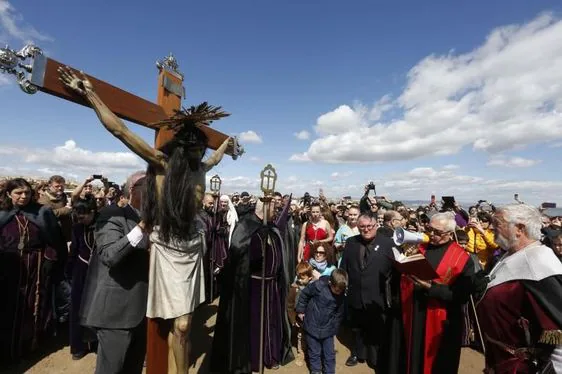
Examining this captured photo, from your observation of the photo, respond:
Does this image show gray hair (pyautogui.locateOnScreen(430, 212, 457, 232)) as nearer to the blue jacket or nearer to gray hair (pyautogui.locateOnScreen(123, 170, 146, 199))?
the blue jacket

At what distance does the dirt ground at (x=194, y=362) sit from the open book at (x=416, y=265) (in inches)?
85.5

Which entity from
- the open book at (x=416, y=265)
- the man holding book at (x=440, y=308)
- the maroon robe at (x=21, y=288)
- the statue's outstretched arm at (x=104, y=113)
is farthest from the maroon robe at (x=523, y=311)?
the maroon robe at (x=21, y=288)

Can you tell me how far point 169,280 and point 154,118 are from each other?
4.24ft

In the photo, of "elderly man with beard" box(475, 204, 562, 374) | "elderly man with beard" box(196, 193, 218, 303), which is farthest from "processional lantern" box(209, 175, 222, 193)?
"elderly man with beard" box(475, 204, 562, 374)

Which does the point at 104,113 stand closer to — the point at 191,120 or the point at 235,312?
the point at 191,120

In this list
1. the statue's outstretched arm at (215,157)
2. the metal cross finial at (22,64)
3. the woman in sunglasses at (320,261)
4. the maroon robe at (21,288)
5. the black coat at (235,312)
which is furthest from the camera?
the woman in sunglasses at (320,261)

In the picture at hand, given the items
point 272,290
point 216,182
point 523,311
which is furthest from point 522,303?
point 216,182

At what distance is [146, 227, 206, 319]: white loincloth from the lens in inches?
87.0

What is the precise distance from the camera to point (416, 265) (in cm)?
303

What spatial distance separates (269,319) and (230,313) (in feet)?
2.16

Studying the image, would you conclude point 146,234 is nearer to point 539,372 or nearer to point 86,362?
point 539,372

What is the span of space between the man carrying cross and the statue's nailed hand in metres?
0.34

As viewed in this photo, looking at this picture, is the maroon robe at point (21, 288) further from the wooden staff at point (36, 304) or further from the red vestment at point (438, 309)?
the red vestment at point (438, 309)

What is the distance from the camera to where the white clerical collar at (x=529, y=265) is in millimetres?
2166
